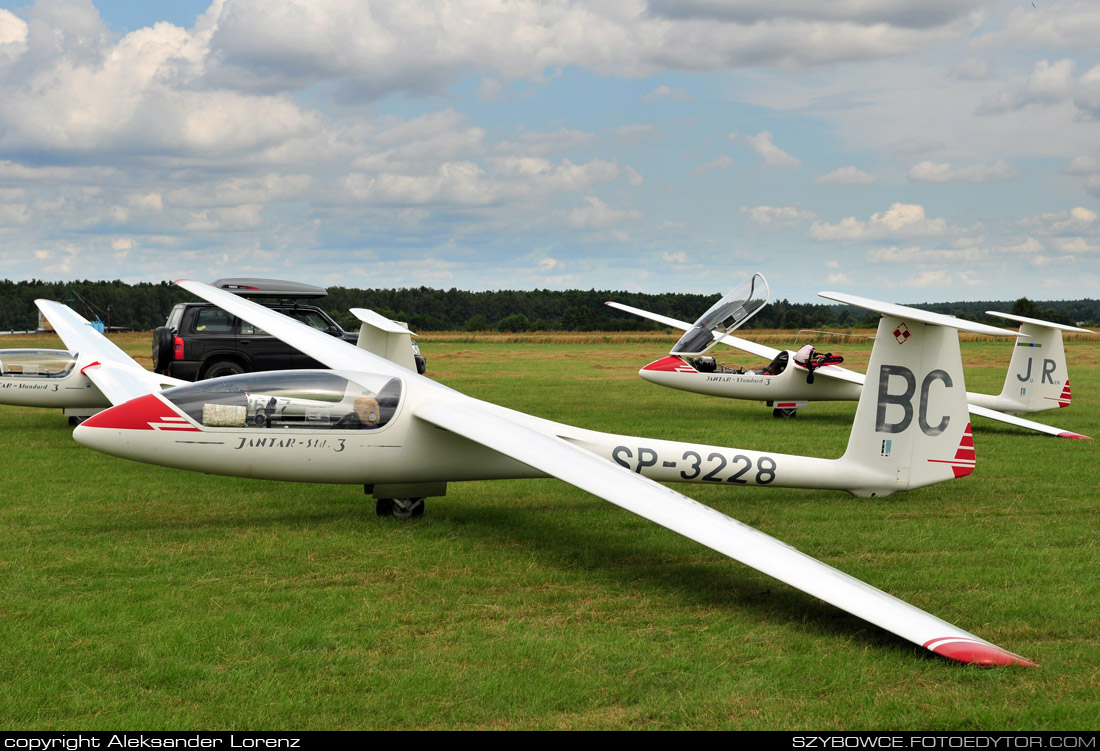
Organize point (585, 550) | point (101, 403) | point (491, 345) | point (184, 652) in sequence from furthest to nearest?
1. point (491, 345)
2. point (101, 403)
3. point (585, 550)
4. point (184, 652)

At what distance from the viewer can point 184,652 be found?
5344mm

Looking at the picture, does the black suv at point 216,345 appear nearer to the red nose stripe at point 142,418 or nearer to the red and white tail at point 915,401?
the red nose stripe at point 142,418

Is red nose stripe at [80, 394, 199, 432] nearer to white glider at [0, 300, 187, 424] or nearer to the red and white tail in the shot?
the red and white tail

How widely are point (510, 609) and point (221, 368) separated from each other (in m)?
13.6

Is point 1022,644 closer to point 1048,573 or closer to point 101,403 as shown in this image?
point 1048,573

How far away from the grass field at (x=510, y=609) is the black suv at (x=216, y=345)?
6373 millimetres

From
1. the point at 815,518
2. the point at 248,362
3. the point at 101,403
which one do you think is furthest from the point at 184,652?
the point at 248,362

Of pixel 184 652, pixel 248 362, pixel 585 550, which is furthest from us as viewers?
pixel 248 362

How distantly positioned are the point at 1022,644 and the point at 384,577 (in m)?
4.60

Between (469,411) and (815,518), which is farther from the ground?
(469,411)

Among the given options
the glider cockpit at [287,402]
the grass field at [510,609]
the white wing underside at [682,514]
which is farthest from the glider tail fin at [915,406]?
the glider cockpit at [287,402]

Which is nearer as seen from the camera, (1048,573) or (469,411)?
(1048,573)

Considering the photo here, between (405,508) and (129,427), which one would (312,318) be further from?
(129,427)

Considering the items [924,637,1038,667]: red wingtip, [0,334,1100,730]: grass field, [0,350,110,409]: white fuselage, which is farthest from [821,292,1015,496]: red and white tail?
[0,350,110,409]: white fuselage
